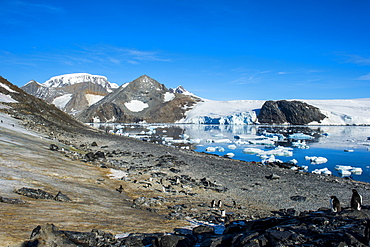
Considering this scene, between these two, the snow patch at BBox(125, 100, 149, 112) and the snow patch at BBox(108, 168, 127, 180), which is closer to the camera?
the snow patch at BBox(108, 168, 127, 180)

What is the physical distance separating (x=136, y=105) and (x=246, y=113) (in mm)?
63804

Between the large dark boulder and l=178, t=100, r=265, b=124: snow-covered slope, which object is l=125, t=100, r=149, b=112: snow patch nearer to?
l=178, t=100, r=265, b=124: snow-covered slope

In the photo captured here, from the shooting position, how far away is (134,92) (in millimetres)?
150250

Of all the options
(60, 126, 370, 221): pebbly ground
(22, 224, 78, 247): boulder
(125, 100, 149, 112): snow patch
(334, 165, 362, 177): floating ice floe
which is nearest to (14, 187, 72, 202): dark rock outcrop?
(22, 224, 78, 247): boulder

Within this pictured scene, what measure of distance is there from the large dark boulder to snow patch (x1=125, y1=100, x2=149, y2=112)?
Answer: 197 feet

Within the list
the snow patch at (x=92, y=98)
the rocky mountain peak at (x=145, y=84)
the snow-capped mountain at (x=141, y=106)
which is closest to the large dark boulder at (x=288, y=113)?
the snow-capped mountain at (x=141, y=106)

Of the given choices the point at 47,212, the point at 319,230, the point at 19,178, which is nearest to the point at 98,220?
the point at 47,212

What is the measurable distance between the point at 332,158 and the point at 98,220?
25.4 m

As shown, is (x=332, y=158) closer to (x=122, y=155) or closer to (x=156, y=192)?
(x=122, y=155)

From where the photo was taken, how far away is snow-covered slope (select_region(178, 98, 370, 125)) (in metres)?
98.9

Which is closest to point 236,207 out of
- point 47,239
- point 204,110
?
point 47,239

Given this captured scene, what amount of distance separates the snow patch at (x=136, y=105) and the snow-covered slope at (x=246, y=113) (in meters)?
26.6

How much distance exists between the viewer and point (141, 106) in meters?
142

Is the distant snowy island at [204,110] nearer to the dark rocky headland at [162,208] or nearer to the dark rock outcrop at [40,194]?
the dark rocky headland at [162,208]
